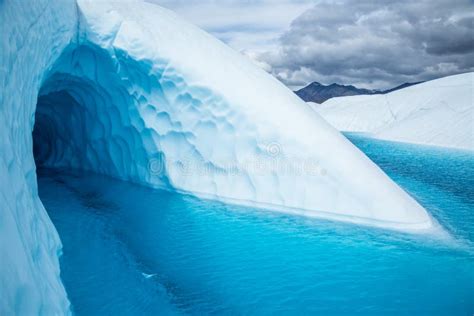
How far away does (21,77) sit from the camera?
476 cm

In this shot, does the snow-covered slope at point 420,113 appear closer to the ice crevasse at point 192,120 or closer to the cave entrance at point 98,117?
the ice crevasse at point 192,120

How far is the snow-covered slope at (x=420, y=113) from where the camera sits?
27797 millimetres

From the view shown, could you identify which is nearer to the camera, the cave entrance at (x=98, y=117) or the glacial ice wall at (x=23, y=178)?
the glacial ice wall at (x=23, y=178)

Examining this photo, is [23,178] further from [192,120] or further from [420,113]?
[420,113]

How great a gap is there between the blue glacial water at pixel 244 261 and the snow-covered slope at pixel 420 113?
71.5 ft

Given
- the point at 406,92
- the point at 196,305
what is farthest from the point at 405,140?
the point at 196,305

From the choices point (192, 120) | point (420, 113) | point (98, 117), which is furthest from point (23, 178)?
point (420, 113)

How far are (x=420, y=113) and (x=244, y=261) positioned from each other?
3341 cm

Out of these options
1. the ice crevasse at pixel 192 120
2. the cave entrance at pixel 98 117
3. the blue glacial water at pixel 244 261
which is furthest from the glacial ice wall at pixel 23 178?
the cave entrance at pixel 98 117

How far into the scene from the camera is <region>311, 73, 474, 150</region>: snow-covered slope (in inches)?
1094

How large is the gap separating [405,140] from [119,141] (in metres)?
26.9

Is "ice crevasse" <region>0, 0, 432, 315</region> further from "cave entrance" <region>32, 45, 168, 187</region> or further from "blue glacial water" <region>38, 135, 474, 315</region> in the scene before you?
"blue glacial water" <region>38, 135, 474, 315</region>

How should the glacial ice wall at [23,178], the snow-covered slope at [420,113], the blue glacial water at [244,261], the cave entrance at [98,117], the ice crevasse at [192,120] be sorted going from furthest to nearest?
the snow-covered slope at [420,113] < the cave entrance at [98,117] < the ice crevasse at [192,120] < the blue glacial water at [244,261] < the glacial ice wall at [23,178]

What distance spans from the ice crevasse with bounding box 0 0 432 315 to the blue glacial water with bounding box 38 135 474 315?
2.15ft
